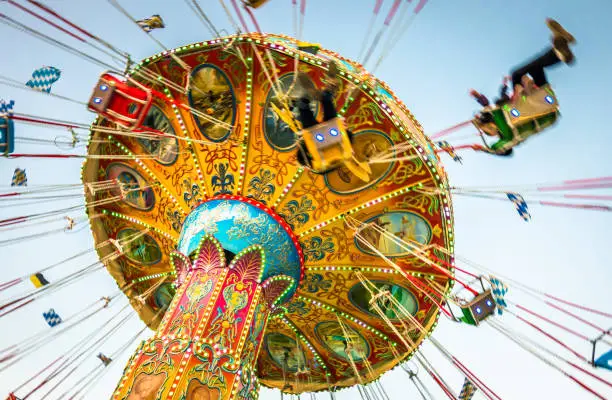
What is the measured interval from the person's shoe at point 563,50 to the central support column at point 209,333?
443 centimetres

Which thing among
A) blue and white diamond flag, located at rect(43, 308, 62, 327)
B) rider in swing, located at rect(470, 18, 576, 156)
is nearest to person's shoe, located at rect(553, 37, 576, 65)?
rider in swing, located at rect(470, 18, 576, 156)

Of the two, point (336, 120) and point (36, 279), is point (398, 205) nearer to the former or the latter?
point (336, 120)

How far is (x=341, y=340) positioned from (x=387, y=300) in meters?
1.33

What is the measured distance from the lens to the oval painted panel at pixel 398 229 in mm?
6789

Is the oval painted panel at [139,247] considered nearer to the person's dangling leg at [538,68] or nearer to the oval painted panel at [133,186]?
the oval painted panel at [133,186]

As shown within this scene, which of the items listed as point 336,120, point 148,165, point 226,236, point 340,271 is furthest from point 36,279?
point 336,120

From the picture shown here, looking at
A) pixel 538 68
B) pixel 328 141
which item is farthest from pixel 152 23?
pixel 538 68

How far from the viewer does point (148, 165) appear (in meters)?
7.42

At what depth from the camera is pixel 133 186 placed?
25.0ft

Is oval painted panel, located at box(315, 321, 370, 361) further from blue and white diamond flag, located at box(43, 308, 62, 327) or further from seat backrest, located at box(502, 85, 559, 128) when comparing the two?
blue and white diamond flag, located at box(43, 308, 62, 327)

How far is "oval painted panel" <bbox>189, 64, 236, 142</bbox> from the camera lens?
6590 millimetres

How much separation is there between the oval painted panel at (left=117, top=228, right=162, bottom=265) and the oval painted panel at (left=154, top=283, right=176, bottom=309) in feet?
1.86

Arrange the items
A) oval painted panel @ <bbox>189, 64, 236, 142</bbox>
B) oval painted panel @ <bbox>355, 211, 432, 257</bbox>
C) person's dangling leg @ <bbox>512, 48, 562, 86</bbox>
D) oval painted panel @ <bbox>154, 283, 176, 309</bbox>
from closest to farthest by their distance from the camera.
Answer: person's dangling leg @ <bbox>512, 48, 562, 86</bbox> < oval painted panel @ <bbox>189, 64, 236, 142</bbox> < oval painted panel @ <bbox>355, 211, 432, 257</bbox> < oval painted panel @ <bbox>154, 283, 176, 309</bbox>

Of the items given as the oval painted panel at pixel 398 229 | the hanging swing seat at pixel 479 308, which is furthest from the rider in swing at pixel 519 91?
the hanging swing seat at pixel 479 308
